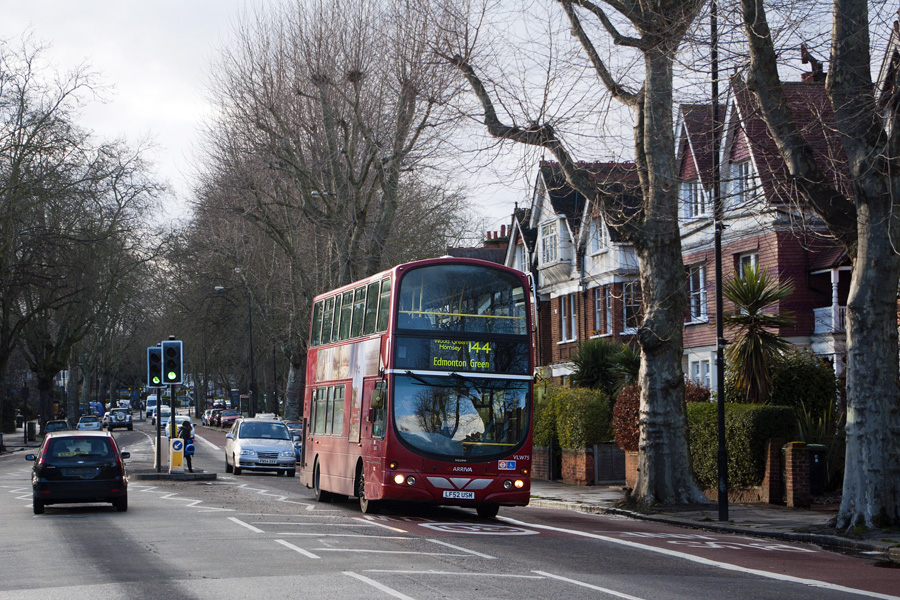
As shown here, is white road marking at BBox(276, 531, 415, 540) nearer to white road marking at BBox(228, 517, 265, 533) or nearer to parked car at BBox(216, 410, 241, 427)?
white road marking at BBox(228, 517, 265, 533)

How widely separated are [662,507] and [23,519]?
11.4 metres

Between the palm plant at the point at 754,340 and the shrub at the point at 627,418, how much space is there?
3.24 m

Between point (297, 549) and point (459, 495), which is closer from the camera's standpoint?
point (297, 549)

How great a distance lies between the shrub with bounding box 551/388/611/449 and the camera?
98.4 feet

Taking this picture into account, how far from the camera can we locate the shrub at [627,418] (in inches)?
1057

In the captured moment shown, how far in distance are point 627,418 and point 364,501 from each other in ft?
28.7

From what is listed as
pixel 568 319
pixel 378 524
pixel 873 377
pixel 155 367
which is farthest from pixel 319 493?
pixel 568 319

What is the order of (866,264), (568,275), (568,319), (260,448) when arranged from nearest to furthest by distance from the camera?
(866,264)
(260,448)
(568,275)
(568,319)

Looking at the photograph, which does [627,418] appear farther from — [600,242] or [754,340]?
[600,242]

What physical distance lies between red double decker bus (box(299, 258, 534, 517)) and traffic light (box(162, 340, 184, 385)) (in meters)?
10.4

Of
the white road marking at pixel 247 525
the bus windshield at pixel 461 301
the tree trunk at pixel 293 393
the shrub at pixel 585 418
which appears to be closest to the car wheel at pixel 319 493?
the white road marking at pixel 247 525

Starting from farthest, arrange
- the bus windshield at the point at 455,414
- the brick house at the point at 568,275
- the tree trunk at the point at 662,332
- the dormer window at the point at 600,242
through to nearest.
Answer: the dormer window at the point at 600,242 < the brick house at the point at 568,275 < the tree trunk at the point at 662,332 < the bus windshield at the point at 455,414

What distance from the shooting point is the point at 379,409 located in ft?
64.8

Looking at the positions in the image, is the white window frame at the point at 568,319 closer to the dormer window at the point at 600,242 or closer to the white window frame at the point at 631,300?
the dormer window at the point at 600,242
